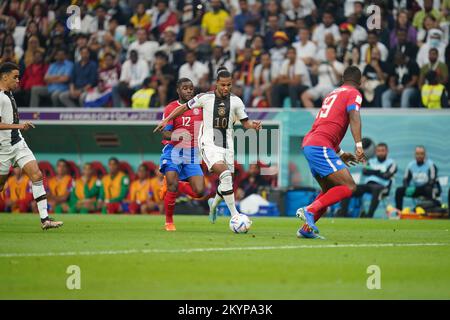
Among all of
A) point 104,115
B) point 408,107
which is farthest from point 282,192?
point 104,115

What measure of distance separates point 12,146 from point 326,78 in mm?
11284

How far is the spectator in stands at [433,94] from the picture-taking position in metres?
23.6

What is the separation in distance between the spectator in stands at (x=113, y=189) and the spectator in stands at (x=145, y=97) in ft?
5.44

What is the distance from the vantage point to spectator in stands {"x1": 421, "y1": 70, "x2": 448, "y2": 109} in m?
23.6

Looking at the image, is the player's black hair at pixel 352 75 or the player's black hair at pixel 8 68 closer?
the player's black hair at pixel 352 75

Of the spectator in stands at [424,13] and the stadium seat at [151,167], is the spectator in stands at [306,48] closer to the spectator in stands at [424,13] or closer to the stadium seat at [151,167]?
the spectator in stands at [424,13]

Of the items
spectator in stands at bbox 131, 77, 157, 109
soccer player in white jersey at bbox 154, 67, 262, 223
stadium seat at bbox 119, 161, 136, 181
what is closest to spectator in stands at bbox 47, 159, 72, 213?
Answer: stadium seat at bbox 119, 161, 136, 181

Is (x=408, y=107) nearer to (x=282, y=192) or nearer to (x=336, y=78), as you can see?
(x=336, y=78)

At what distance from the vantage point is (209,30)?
2759 cm

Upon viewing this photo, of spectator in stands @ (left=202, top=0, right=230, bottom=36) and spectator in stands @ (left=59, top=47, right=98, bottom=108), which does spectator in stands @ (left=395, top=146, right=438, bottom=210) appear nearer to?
spectator in stands @ (left=202, top=0, right=230, bottom=36)

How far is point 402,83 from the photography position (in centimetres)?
2408

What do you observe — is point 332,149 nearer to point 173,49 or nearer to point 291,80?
point 291,80

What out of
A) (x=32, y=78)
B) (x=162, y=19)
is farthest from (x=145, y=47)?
(x=32, y=78)

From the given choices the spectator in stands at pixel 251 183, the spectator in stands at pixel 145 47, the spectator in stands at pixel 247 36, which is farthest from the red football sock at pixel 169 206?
the spectator in stands at pixel 145 47
